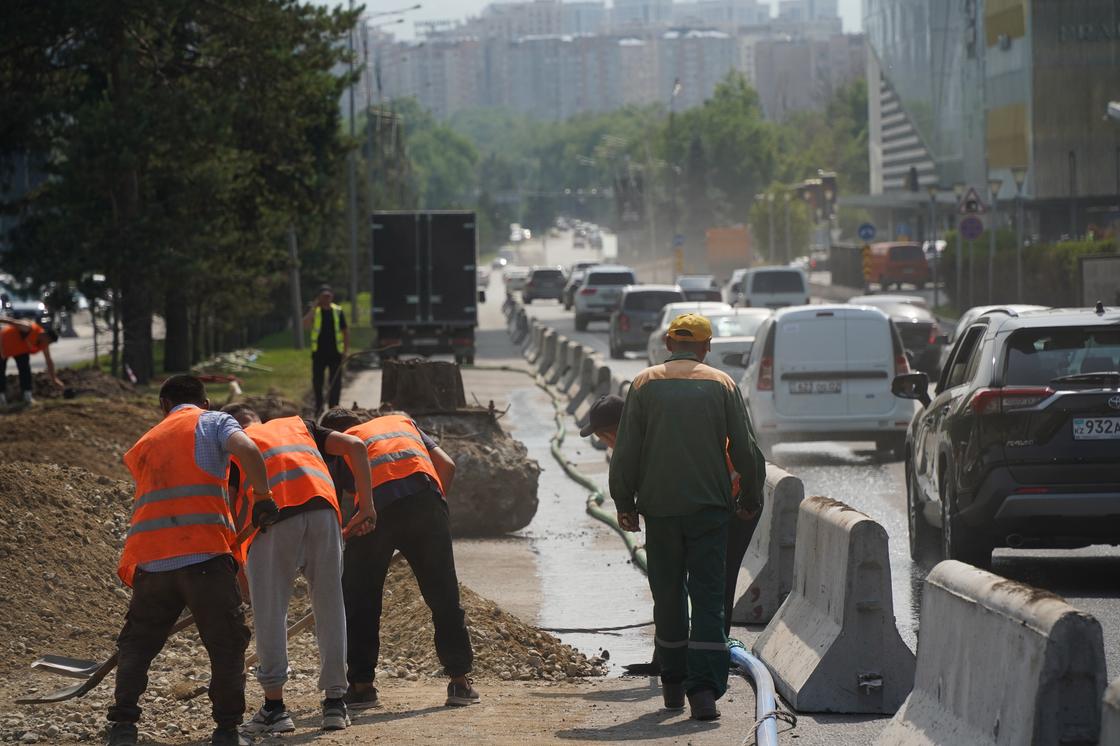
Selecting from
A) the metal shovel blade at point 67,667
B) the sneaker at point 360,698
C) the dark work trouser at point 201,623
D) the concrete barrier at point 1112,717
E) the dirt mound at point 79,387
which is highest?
the concrete barrier at point 1112,717

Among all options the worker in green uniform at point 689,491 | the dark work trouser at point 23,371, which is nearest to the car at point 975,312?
the worker in green uniform at point 689,491

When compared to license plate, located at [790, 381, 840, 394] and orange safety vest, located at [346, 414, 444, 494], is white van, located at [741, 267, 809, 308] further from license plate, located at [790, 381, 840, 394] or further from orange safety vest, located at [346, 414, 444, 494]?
orange safety vest, located at [346, 414, 444, 494]

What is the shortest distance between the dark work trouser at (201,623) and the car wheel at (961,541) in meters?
5.13

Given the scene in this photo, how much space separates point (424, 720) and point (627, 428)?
1.54 m

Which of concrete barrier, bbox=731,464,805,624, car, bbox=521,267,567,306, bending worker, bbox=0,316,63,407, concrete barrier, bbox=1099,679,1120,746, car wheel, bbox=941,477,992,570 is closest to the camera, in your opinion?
concrete barrier, bbox=1099,679,1120,746

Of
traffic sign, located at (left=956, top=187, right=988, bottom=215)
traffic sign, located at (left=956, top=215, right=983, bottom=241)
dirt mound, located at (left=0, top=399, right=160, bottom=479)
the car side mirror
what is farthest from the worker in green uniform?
traffic sign, located at (left=956, top=215, right=983, bottom=241)

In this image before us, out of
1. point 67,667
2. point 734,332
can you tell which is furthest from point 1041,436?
point 734,332

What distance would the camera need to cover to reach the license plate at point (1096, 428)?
10.8 meters

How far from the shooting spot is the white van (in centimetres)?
4875

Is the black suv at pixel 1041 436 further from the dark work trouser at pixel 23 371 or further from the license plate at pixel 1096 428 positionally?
the dark work trouser at pixel 23 371

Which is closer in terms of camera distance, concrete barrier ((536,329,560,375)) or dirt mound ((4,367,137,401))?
dirt mound ((4,367,137,401))

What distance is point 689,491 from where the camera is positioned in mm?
7902

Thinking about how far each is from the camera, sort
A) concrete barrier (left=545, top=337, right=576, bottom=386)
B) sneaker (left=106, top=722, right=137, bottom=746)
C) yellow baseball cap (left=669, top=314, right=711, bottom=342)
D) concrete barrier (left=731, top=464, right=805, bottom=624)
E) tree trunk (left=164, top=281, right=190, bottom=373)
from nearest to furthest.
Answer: sneaker (left=106, top=722, right=137, bottom=746) < yellow baseball cap (left=669, top=314, right=711, bottom=342) < concrete barrier (left=731, top=464, right=805, bottom=624) < concrete barrier (left=545, top=337, right=576, bottom=386) < tree trunk (left=164, top=281, right=190, bottom=373)

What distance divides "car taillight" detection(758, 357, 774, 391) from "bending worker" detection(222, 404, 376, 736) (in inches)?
470
